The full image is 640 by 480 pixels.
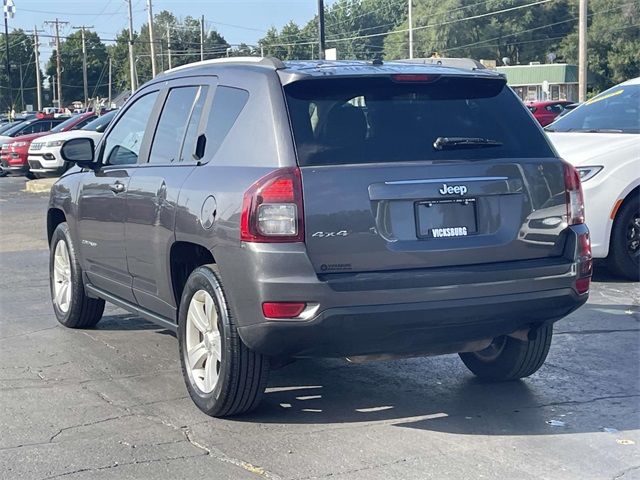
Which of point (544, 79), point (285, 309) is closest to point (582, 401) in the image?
point (285, 309)

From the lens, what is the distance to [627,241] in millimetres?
8859

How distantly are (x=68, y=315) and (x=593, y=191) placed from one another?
4.79 m

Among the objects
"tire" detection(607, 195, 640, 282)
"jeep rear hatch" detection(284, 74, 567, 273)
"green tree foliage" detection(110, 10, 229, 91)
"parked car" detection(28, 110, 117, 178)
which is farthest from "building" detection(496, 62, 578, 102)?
"jeep rear hatch" detection(284, 74, 567, 273)

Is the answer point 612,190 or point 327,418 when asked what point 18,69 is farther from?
point 327,418

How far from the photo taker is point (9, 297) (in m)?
8.89

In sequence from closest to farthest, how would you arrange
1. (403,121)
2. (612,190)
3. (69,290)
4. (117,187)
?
(403,121) < (117,187) < (69,290) < (612,190)

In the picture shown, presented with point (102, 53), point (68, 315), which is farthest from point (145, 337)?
point (102, 53)

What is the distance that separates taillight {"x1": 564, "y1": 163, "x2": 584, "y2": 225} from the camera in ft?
16.4

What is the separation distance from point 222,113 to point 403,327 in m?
1.65

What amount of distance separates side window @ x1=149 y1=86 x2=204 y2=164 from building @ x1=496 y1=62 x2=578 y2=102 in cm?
6668

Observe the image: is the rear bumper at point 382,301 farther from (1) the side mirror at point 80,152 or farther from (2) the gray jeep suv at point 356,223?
(1) the side mirror at point 80,152

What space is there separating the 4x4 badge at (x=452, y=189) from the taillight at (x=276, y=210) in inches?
28.6

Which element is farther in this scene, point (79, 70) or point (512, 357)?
point (79, 70)

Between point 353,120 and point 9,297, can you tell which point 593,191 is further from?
point 9,297
